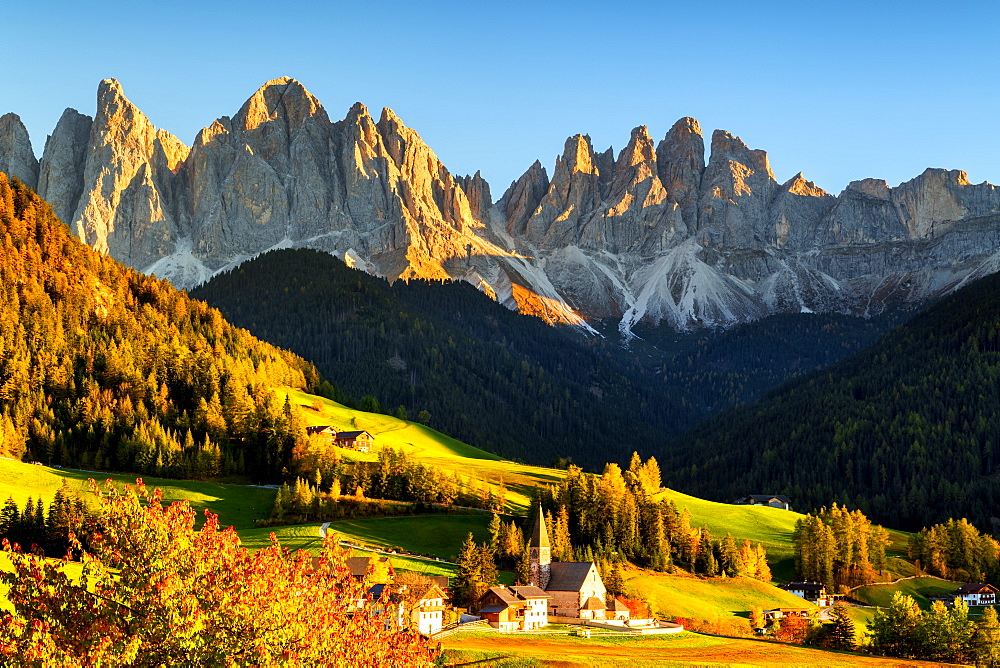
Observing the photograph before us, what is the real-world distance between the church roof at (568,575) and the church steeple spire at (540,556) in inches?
22.3

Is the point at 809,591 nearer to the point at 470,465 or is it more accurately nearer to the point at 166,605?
the point at 470,465

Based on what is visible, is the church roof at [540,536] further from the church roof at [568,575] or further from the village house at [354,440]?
the village house at [354,440]

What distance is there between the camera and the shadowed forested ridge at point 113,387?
150 meters

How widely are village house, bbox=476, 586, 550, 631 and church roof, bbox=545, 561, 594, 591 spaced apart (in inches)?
148

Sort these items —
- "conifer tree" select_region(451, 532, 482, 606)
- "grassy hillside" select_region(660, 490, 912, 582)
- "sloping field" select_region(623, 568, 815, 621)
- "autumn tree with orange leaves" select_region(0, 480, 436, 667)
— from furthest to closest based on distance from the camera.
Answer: "grassy hillside" select_region(660, 490, 912, 582)
"sloping field" select_region(623, 568, 815, 621)
"conifer tree" select_region(451, 532, 482, 606)
"autumn tree with orange leaves" select_region(0, 480, 436, 667)

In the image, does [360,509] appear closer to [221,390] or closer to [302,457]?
[302,457]

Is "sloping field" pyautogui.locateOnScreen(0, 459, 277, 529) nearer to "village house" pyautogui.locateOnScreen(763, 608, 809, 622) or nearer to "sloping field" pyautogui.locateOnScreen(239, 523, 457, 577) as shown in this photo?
"sloping field" pyautogui.locateOnScreen(239, 523, 457, 577)

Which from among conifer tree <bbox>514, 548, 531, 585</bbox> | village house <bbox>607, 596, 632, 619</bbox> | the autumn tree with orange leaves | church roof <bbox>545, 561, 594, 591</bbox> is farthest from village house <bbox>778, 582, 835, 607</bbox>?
the autumn tree with orange leaves

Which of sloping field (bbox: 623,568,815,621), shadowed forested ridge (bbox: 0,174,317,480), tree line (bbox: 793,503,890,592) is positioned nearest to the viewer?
sloping field (bbox: 623,568,815,621)

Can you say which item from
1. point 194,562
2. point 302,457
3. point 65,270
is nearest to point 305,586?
point 194,562

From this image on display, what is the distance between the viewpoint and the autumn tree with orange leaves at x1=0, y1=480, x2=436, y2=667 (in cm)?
3020

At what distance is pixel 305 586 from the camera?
32344 mm

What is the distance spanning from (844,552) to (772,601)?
2907 centimetres

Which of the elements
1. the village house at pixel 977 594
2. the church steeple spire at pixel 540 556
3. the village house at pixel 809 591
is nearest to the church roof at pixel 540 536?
the church steeple spire at pixel 540 556
